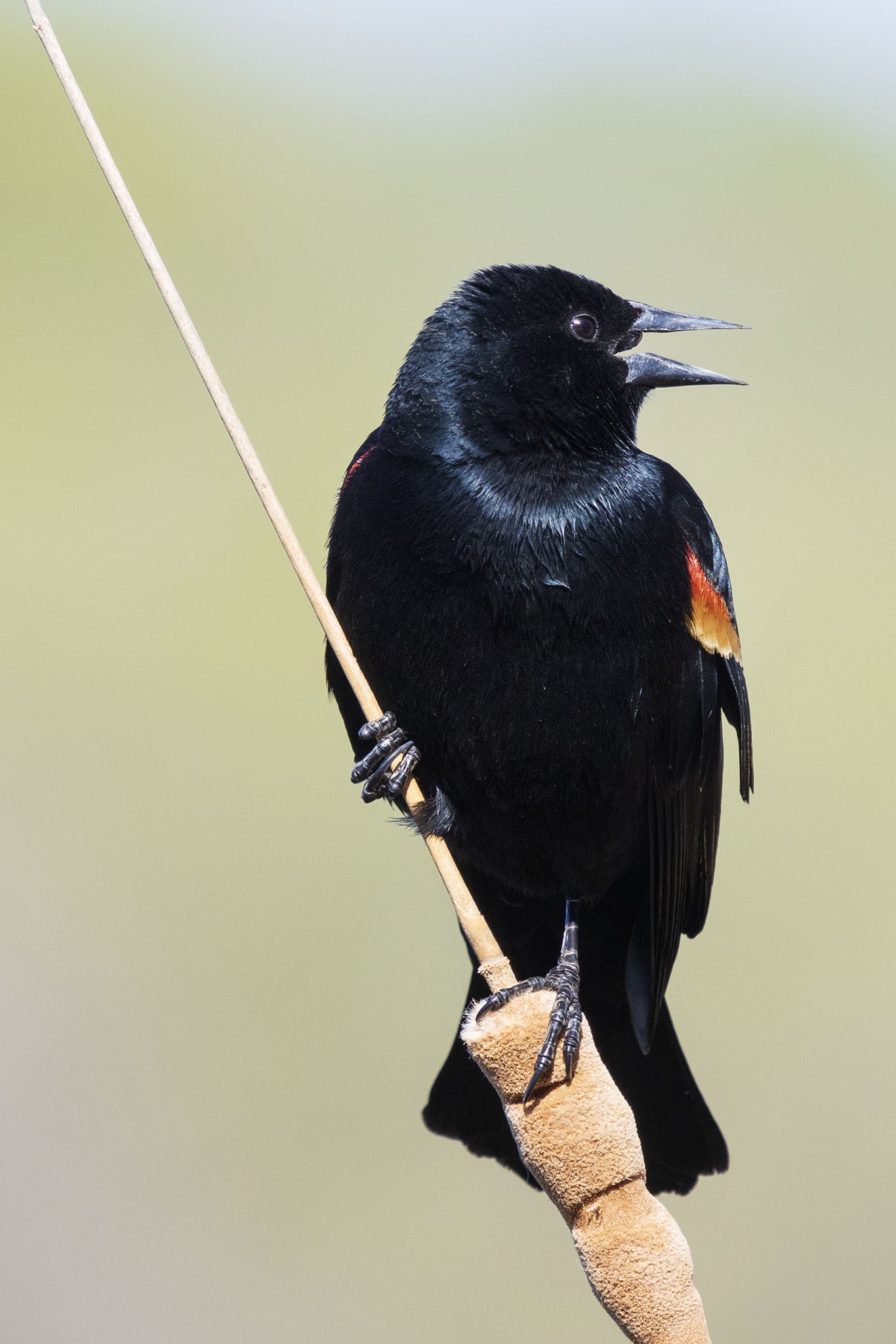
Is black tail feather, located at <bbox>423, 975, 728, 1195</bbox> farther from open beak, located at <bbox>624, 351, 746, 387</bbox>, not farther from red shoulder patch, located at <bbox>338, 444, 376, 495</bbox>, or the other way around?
open beak, located at <bbox>624, 351, 746, 387</bbox>

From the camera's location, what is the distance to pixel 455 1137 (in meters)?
2.58

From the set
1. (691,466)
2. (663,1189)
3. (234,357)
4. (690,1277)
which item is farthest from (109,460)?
(690,1277)

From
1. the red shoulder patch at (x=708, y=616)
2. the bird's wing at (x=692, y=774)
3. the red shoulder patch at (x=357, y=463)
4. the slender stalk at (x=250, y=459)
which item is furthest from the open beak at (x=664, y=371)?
the slender stalk at (x=250, y=459)

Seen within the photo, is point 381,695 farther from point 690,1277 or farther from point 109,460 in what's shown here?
point 109,460

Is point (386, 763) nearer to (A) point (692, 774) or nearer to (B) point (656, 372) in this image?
(A) point (692, 774)

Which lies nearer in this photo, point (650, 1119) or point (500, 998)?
point (500, 998)

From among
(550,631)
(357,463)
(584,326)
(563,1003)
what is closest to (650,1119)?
(563,1003)

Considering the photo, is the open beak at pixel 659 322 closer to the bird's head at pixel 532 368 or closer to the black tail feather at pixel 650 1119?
the bird's head at pixel 532 368

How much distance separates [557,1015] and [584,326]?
1274 millimetres

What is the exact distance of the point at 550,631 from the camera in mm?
2104

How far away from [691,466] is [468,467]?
4.72 m

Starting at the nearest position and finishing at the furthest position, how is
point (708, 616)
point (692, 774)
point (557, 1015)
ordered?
point (557, 1015)
point (708, 616)
point (692, 774)

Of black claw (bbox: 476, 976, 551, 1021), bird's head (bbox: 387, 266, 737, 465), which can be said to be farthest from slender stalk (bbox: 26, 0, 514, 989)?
bird's head (bbox: 387, 266, 737, 465)

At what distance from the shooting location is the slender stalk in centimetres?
159
